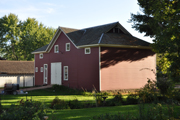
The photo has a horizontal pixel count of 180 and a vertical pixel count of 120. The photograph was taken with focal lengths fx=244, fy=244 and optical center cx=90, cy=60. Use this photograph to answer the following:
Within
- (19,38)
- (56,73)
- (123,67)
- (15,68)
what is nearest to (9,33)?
(19,38)

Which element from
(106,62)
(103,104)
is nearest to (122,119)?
(103,104)

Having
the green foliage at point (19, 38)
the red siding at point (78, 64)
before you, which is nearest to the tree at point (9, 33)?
the green foliage at point (19, 38)

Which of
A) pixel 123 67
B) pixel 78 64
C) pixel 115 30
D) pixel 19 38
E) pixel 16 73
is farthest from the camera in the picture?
pixel 19 38

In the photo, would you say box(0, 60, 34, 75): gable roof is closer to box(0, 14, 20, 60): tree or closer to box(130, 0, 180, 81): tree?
box(0, 14, 20, 60): tree

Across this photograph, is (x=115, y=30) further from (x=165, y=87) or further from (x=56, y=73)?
(x=165, y=87)

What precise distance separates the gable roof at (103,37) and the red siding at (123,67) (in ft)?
2.26

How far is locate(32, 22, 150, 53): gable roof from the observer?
23422 millimetres

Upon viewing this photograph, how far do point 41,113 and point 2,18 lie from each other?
173ft

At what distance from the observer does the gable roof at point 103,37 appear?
23422mm

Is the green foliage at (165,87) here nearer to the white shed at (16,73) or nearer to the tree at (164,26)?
the tree at (164,26)

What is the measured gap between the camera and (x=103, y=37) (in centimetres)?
2383

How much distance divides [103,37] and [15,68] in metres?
20.0

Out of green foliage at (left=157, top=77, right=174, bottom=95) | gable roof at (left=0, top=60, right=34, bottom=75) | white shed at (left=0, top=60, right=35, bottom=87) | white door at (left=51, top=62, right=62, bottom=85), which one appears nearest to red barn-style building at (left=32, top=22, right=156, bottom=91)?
white door at (left=51, top=62, right=62, bottom=85)

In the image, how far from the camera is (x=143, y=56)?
1008 inches
